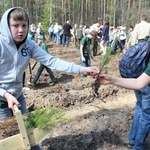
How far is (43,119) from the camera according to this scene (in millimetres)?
2352

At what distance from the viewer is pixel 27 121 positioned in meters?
2.33

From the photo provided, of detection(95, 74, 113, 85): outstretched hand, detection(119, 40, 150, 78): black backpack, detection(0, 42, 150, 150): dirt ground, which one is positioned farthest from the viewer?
detection(0, 42, 150, 150): dirt ground

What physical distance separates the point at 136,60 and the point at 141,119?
0.84 meters

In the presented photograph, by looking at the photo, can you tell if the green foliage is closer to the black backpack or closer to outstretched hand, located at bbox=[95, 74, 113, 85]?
outstretched hand, located at bbox=[95, 74, 113, 85]

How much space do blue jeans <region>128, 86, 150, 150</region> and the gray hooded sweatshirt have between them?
110 cm

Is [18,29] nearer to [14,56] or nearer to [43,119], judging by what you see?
[14,56]

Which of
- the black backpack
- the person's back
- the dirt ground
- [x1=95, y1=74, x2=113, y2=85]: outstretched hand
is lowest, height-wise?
the dirt ground

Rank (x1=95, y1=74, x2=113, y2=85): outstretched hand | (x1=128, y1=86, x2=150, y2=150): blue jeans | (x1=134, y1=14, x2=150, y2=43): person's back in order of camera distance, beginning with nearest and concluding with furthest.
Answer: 1. (x1=95, y1=74, x2=113, y2=85): outstretched hand
2. (x1=128, y1=86, x2=150, y2=150): blue jeans
3. (x1=134, y1=14, x2=150, y2=43): person's back

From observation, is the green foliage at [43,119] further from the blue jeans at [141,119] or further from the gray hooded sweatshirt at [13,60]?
the blue jeans at [141,119]

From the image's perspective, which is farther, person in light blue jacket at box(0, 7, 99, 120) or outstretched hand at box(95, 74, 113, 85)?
outstretched hand at box(95, 74, 113, 85)

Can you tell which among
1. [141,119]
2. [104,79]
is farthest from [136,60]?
[141,119]

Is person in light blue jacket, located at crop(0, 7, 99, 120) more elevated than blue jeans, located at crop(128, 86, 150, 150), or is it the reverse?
person in light blue jacket, located at crop(0, 7, 99, 120)

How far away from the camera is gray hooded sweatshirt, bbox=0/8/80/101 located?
2.29 meters

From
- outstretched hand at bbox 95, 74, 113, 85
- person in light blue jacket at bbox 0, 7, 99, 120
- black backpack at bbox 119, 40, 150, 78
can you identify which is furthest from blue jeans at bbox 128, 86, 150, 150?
person in light blue jacket at bbox 0, 7, 99, 120
